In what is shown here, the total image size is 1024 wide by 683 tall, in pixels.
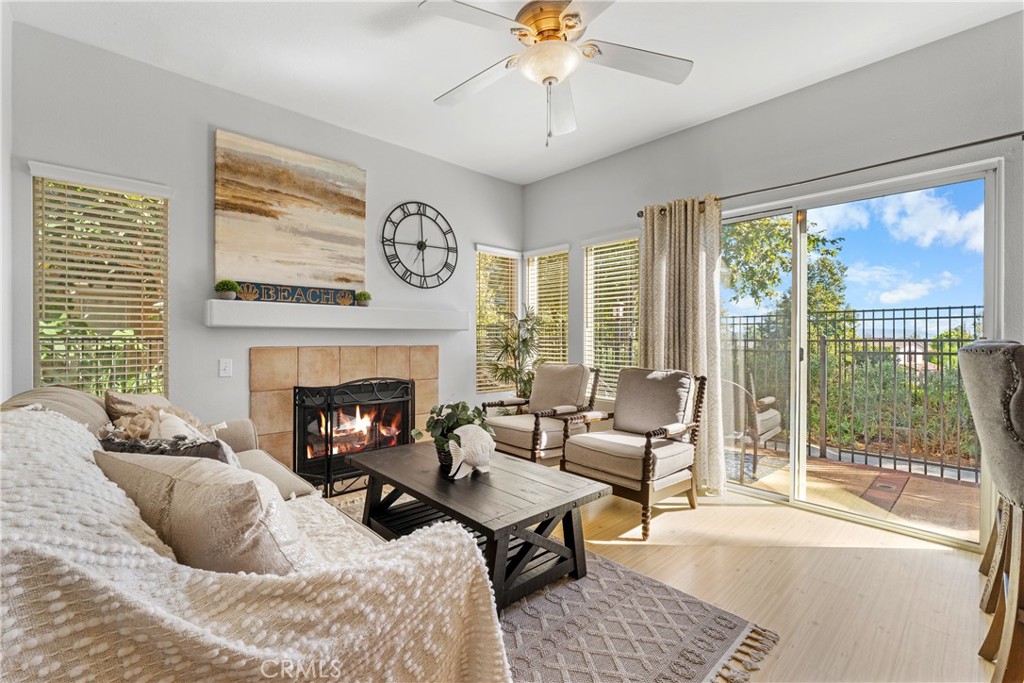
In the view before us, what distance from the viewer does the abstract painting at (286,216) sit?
10.1 ft

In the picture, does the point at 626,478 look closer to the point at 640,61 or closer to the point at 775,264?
the point at 775,264

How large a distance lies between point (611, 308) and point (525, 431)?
157cm

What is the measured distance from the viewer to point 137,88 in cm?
276

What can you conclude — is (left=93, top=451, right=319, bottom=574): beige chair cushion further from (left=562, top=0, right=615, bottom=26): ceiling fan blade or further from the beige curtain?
the beige curtain

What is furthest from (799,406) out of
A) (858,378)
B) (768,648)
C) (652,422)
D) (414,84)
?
(414,84)

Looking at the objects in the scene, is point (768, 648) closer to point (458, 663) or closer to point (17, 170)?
point (458, 663)

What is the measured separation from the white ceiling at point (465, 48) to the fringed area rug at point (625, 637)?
2.80 m

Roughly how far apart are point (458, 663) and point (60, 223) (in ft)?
10.4

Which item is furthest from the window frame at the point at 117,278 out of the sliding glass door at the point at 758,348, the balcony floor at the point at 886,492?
the balcony floor at the point at 886,492

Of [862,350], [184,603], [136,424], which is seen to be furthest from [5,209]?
[862,350]

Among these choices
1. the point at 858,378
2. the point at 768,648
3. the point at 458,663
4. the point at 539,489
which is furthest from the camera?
the point at 858,378

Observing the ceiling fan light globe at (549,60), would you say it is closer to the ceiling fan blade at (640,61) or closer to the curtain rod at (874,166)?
the ceiling fan blade at (640,61)

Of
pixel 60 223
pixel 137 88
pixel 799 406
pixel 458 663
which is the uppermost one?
pixel 137 88
